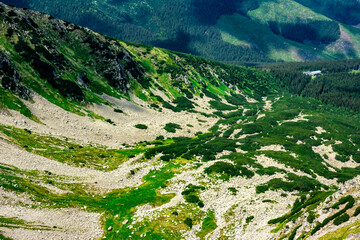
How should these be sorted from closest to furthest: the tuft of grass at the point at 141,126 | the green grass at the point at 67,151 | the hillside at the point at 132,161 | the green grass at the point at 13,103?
the hillside at the point at 132,161
the green grass at the point at 67,151
the green grass at the point at 13,103
the tuft of grass at the point at 141,126

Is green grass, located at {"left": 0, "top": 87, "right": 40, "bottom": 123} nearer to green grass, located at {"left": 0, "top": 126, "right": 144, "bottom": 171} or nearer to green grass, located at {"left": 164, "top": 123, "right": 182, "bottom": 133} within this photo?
green grass, located at {"left": 0, "top": 126, "right": 144, "bottom": 171}

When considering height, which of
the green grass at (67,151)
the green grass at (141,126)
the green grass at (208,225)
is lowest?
the green grass at (141,126)

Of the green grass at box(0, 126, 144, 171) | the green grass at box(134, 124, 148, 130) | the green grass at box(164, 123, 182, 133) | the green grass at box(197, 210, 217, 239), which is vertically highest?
the green grass at box(197, 210, 217, 239)

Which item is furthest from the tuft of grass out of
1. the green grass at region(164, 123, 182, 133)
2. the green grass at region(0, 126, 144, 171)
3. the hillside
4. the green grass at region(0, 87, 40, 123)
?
the green grass at region(0, 87, 40, 123)

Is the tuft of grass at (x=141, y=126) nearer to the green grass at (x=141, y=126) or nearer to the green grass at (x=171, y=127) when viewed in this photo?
the green grass at (x=141, y=126)

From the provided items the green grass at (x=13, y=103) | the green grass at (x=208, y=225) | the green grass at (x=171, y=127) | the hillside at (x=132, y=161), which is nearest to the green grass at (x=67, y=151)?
the hillside at (x=132, y=161)

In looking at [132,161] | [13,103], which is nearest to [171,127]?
[132,161]

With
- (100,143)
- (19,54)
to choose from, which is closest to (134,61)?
(19,54)

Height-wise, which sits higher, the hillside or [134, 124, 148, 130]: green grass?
the hillside

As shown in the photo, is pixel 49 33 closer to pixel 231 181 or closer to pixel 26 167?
pixel 26 167

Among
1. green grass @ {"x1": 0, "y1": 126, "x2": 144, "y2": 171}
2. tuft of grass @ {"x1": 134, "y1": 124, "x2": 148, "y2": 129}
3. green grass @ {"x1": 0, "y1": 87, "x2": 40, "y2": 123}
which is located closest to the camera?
green grass @ {"x1": 0, "y1": 126, "x2": 144, "y2": 171}
